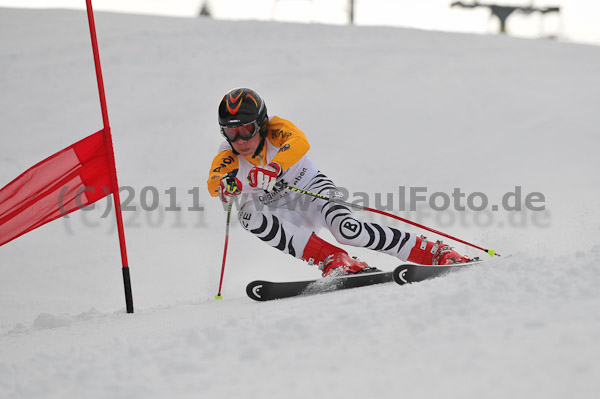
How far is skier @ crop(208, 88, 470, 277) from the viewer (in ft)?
13.3

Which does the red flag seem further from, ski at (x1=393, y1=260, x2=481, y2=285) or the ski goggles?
ski at (x1=393, y1=260, x2=481, y2=285)

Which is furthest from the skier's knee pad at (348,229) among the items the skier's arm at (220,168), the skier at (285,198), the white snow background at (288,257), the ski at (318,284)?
the skier's arm at (220,168)

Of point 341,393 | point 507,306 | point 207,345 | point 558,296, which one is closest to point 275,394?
point 341,393

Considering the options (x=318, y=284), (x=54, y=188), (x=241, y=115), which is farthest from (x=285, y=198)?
(x=54, y=188)

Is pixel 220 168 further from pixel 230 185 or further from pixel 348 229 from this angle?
pixel 348 229

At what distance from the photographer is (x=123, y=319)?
11.8ft

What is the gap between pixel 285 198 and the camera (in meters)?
4.43

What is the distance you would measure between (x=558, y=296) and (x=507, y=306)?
22 centimetres

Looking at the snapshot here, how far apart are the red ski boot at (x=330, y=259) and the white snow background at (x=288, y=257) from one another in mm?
562

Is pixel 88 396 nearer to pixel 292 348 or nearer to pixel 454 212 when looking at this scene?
pixel 292 348

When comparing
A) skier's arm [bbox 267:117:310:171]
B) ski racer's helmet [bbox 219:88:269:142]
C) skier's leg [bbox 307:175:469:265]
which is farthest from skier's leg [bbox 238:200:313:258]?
ski racer's helmet [bbox 219:88:269:142]

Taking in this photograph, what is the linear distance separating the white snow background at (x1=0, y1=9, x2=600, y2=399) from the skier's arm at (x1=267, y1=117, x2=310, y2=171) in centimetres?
98

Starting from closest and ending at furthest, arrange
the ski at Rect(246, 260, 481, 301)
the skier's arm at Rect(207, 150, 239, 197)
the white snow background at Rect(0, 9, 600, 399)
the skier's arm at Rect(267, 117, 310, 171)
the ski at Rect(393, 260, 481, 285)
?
the white snow background at Rect(0, 9, 600, 399) → the ski at Rect(393, 260, 481, 285) → the ski at Rect(246, 260, 481, 301) → the skier's arm at Rect(267, 117, 310, 171) → the skier's arm at Rect(207, 150, 239, 197)

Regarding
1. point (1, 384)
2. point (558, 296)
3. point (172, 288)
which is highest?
point (558, 296)
